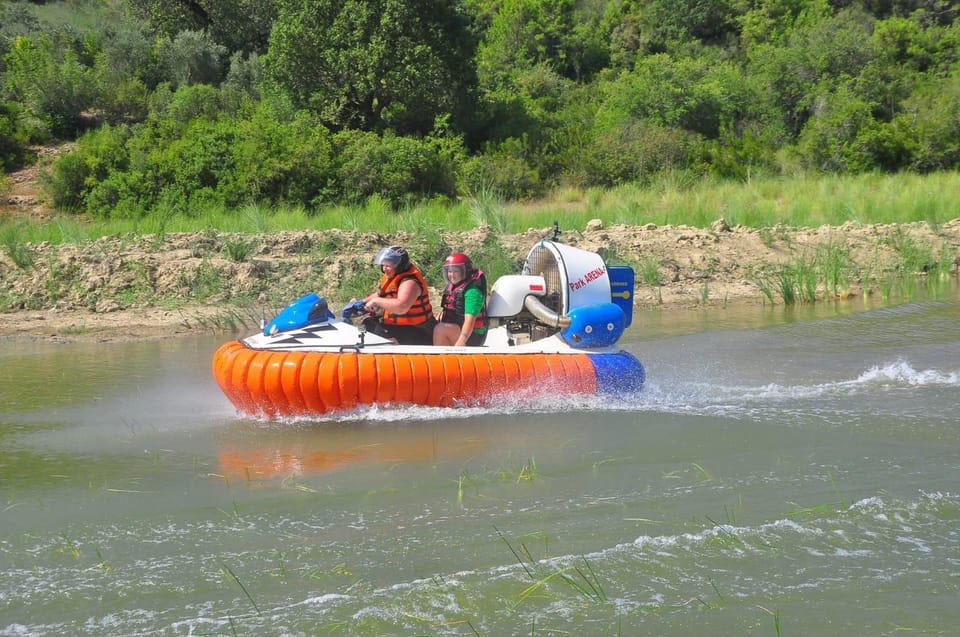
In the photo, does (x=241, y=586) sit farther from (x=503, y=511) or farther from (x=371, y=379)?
(x=371, y=379)

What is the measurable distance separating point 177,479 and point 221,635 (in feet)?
6.95

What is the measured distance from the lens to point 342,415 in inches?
288

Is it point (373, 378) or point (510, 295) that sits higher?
point (510, 295)

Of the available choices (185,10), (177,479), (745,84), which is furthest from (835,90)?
(177,479)

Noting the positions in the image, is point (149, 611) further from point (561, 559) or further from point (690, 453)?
point (690, 453)

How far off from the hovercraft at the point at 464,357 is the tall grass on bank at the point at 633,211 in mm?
6290

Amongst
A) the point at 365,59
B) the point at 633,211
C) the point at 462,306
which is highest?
the point at 365,59

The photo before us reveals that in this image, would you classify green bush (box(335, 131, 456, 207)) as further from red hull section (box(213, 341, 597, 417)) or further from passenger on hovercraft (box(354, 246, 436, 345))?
red hull section (box(213, 341, 597, 417))

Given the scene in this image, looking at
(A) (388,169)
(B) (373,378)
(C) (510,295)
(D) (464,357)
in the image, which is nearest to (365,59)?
(A) (388,169)

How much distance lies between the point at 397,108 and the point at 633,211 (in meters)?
6.89

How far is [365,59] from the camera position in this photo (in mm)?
21547

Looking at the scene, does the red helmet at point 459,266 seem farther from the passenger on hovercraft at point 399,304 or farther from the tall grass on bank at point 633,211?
the tall grass on bank at point 633,211

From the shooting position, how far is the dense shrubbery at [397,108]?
A: 19359 mm

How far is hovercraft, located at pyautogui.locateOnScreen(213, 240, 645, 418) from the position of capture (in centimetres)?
722
